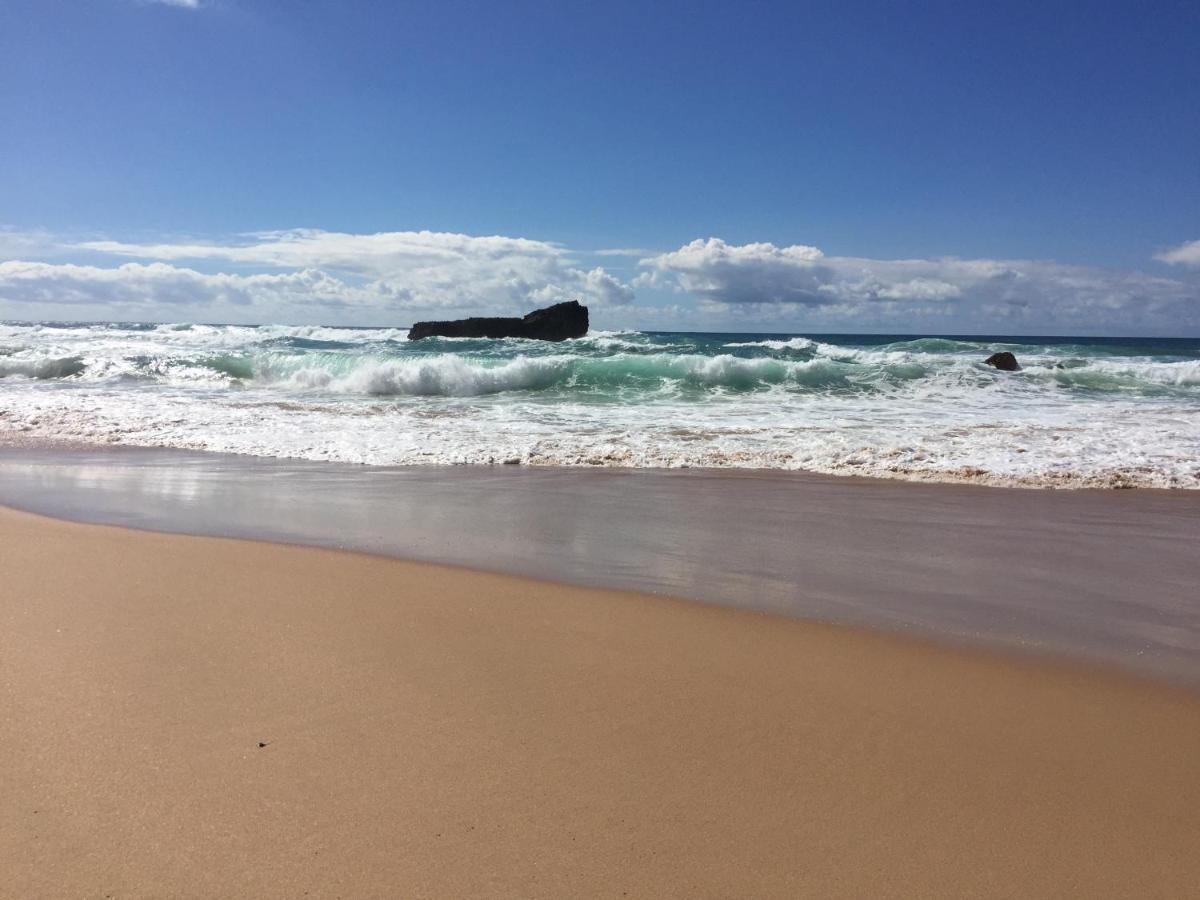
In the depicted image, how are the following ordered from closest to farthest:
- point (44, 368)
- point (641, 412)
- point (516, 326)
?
point (641, 412), point (44, 368), point (516, 326)

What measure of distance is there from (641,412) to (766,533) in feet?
28.8

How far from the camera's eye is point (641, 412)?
46.3 ft

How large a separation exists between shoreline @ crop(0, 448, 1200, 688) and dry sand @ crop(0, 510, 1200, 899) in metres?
0.53

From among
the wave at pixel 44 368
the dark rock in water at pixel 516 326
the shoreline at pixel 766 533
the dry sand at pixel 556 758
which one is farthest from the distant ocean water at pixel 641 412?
the dark rock in water at pixel 516 326

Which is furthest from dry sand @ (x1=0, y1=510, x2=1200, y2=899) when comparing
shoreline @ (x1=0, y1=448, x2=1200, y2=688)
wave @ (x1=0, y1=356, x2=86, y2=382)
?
wave @ (x1=0, y1=356, x2=86, y2=382)

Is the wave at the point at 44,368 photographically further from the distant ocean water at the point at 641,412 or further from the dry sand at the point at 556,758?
the dry sand at the point at 556,758

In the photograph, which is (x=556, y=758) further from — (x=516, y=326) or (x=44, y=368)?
(x=516, y=326)

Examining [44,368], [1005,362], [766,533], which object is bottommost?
[766,533]

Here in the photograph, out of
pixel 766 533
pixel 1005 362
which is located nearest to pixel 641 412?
pixel 766 533

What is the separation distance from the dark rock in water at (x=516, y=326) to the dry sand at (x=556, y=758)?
146 ft

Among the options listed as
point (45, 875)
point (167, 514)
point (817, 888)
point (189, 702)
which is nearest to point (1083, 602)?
point (817, 888)

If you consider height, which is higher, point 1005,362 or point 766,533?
point 1005,362

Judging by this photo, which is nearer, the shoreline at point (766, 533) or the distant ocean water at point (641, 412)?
the shoreline at point (766, 533)

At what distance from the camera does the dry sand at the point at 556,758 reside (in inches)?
74.5
